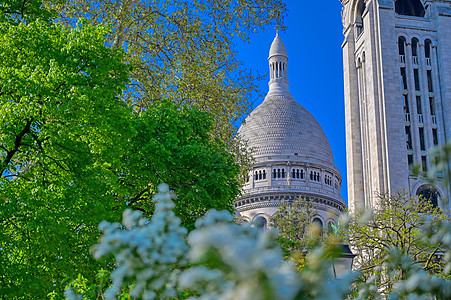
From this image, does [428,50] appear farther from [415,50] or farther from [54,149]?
[54,149]

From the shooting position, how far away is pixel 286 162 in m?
107

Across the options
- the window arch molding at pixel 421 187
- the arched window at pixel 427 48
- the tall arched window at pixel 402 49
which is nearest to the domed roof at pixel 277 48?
the tall arched window at pixel 402 49

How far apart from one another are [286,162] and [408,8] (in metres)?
48.2

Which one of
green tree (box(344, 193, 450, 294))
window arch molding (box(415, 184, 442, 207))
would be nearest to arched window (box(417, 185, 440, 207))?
window arch molding (box(415, 184, 442, 207))

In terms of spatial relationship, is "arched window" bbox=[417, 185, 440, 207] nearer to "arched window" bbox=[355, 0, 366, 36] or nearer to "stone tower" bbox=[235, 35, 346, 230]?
"arched window" bbox=[355, 0, 366, 36]

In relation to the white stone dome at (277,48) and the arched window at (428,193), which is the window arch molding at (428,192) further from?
the white stone dome at (277,48)

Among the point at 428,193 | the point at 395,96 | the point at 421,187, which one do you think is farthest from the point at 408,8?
the point at 428,193

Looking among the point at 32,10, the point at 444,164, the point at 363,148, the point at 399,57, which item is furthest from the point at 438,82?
the point at 444,164

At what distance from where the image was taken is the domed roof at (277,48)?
126 metres

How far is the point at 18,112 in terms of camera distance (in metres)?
13.0

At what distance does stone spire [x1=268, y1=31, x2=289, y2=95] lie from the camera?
4791 inches

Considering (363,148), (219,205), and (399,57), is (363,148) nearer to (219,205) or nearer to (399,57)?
(399,57)

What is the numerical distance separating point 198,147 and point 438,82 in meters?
44.3

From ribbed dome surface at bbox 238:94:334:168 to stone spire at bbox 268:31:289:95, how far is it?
17.5 ft
